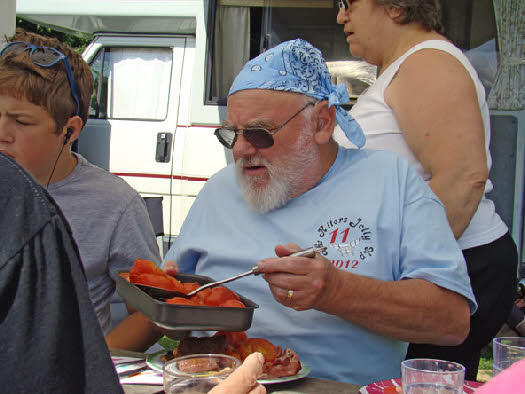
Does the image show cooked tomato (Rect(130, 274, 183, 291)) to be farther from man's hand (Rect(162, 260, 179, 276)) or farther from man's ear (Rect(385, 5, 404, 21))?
man's ear (Rect(385, 5, 404, 21))

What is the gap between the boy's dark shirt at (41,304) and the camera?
2.11 feet

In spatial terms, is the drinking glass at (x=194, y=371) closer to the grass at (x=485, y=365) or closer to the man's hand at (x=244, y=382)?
the man's hand at (x=244, y=382)

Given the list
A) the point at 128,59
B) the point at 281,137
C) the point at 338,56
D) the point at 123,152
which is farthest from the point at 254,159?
the point at 128,59

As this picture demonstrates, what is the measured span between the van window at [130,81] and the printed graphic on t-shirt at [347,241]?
5.23 m

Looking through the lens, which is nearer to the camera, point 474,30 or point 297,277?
point 297,277

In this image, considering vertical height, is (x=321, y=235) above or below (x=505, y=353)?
above

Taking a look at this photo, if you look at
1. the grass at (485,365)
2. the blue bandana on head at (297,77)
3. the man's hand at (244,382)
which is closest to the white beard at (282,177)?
the blue bandana on head at (297,77)

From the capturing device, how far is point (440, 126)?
2.12 meters

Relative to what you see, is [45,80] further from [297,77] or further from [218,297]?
[218,297]

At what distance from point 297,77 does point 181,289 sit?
90 centimetres

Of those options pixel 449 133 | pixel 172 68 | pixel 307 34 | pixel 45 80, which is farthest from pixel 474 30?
pixel 45 80

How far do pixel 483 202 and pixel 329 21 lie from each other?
316 cm

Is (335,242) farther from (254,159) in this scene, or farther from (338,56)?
(338,56)

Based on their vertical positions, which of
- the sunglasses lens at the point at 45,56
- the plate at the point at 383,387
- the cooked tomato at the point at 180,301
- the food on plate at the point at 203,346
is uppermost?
the sunglasses lens at the point at 45,56
